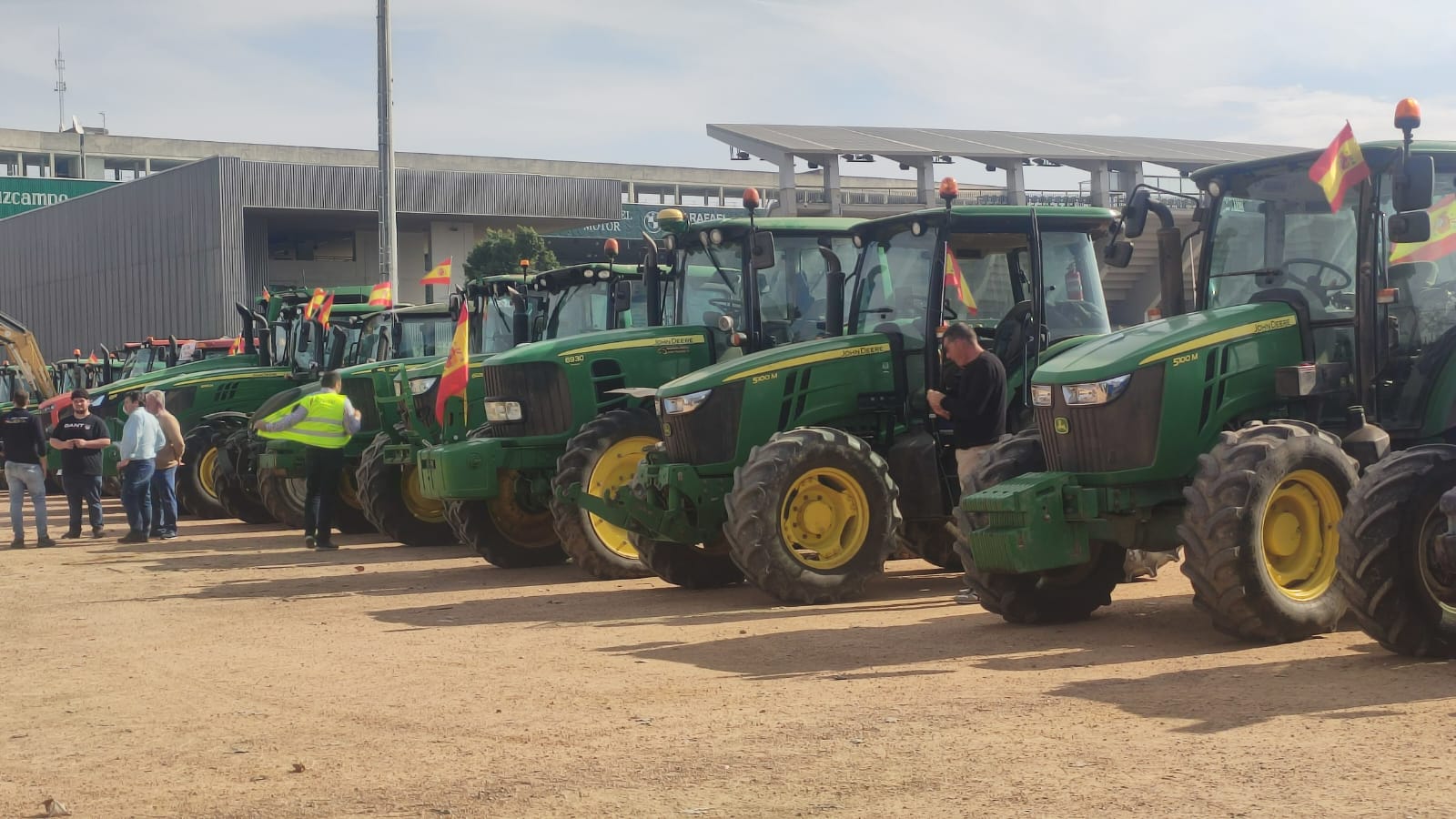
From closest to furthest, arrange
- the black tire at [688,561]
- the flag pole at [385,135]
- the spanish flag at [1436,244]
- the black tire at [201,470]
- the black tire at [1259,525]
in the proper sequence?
the black tire at [1259,525] → the spanish flag at [1436,244] → the black tire at [688,561] → the black tire at [201,470] → the flag pole at [385,135]

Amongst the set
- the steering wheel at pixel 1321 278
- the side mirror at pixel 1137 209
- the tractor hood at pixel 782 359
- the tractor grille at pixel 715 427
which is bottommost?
the tractor grille at pixel 715 427

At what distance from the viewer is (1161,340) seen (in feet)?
30.6

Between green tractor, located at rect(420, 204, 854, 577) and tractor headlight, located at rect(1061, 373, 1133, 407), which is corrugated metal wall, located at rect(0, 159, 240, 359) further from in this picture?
tractor headlight, located at rect(1061, 373, 1133, 407)

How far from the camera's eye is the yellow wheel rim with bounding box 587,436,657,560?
42.9 feet

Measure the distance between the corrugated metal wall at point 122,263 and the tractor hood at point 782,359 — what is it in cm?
3856

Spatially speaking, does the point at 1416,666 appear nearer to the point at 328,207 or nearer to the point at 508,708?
A: the point at 508,708

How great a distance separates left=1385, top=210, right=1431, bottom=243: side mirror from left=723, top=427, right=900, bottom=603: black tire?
3.79 m

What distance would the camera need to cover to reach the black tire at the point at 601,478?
13023 mm

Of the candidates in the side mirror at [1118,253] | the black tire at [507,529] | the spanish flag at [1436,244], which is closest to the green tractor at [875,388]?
the side mirror at [1118,253]

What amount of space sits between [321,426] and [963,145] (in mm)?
25302

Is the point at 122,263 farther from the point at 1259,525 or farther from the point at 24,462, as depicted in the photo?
the point at 1259,525

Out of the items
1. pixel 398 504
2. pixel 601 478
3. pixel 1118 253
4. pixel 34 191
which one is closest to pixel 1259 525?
pixel 1118 253

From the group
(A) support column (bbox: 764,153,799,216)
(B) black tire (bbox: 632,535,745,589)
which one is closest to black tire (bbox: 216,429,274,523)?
(B) black tire (bbox: 632,535,745,589)

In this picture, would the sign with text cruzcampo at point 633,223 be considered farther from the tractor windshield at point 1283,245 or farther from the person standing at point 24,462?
the tractor windshield at point 1283,245
